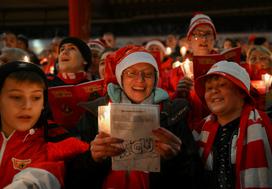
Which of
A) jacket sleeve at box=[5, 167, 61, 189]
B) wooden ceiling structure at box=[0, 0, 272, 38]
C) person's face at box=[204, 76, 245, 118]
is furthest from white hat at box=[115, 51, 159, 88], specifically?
wooden ceiling structure at box=[0, 0, 272, 38]

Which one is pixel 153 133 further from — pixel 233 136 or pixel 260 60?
pixel 260 60

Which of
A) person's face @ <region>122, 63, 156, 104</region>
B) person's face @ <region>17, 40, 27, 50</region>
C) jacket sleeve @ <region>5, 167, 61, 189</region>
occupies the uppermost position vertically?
person's face @ <region>17, 40, 27, 50</region>

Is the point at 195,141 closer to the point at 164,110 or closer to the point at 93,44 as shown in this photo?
the point at 164,110

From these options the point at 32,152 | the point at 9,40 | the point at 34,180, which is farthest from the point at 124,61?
the point at 9,40

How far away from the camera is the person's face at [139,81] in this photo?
109 inches

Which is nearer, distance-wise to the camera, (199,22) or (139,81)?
(139,81)

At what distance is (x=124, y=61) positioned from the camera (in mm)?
2904

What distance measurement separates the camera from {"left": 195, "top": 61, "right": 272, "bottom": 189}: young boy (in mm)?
2721

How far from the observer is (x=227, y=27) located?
14.6 metres

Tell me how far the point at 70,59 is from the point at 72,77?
0.25 meters

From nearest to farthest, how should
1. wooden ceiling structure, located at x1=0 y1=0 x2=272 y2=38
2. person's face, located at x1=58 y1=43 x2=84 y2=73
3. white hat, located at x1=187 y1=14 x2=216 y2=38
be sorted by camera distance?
1. person's face, located at x1=58 y1=43 x2=84 y2=73
2. white hat, located at x1=187 y1=14 x2=216 y2=38
3. wooden ceiling structure, located at x1=0 y1=0 x2=272 y2=38

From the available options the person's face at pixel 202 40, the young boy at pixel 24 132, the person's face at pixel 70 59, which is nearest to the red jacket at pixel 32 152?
the young boy at pixel 24 132

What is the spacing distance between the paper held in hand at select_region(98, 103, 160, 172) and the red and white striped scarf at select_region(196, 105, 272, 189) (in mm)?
669

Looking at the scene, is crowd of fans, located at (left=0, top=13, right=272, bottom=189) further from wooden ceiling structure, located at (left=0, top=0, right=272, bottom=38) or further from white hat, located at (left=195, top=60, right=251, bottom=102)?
wooden ceiling structure, located at (left=0, top=0, right=272, bottom=38)
